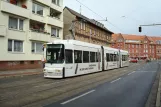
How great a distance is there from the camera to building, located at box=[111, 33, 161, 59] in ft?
456

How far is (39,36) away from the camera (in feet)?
108

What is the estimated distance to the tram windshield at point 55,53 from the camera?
1784 centimetres

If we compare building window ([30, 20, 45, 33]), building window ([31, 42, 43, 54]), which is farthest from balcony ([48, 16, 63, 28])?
building window ([31, 42, 43, 54])

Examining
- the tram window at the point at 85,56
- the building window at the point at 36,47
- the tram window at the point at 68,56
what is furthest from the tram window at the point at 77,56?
the building window at the point at 36,47

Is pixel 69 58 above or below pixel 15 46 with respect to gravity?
below

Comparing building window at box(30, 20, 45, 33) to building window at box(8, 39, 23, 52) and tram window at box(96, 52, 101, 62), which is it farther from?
tram window at box(96, 52, 101, 62)

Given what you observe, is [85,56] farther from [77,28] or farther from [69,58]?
[77,28]

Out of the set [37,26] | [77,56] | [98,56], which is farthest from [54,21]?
[77,56]

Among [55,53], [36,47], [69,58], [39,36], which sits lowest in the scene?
[69,58]

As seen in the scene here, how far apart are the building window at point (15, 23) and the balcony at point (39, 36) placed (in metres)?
1.78

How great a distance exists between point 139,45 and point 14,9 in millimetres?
128051

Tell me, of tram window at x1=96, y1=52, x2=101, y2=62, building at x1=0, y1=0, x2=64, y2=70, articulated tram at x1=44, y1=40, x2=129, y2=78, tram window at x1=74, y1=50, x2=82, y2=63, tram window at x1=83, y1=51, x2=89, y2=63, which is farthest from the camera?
building at x1=0, y1=0, x2=64, y2=70

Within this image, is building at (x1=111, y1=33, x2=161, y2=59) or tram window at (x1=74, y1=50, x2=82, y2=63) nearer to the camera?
tram window at (x1=74, y1=50, x2=82, y2=63)

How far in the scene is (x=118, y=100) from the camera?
30.4 feet
